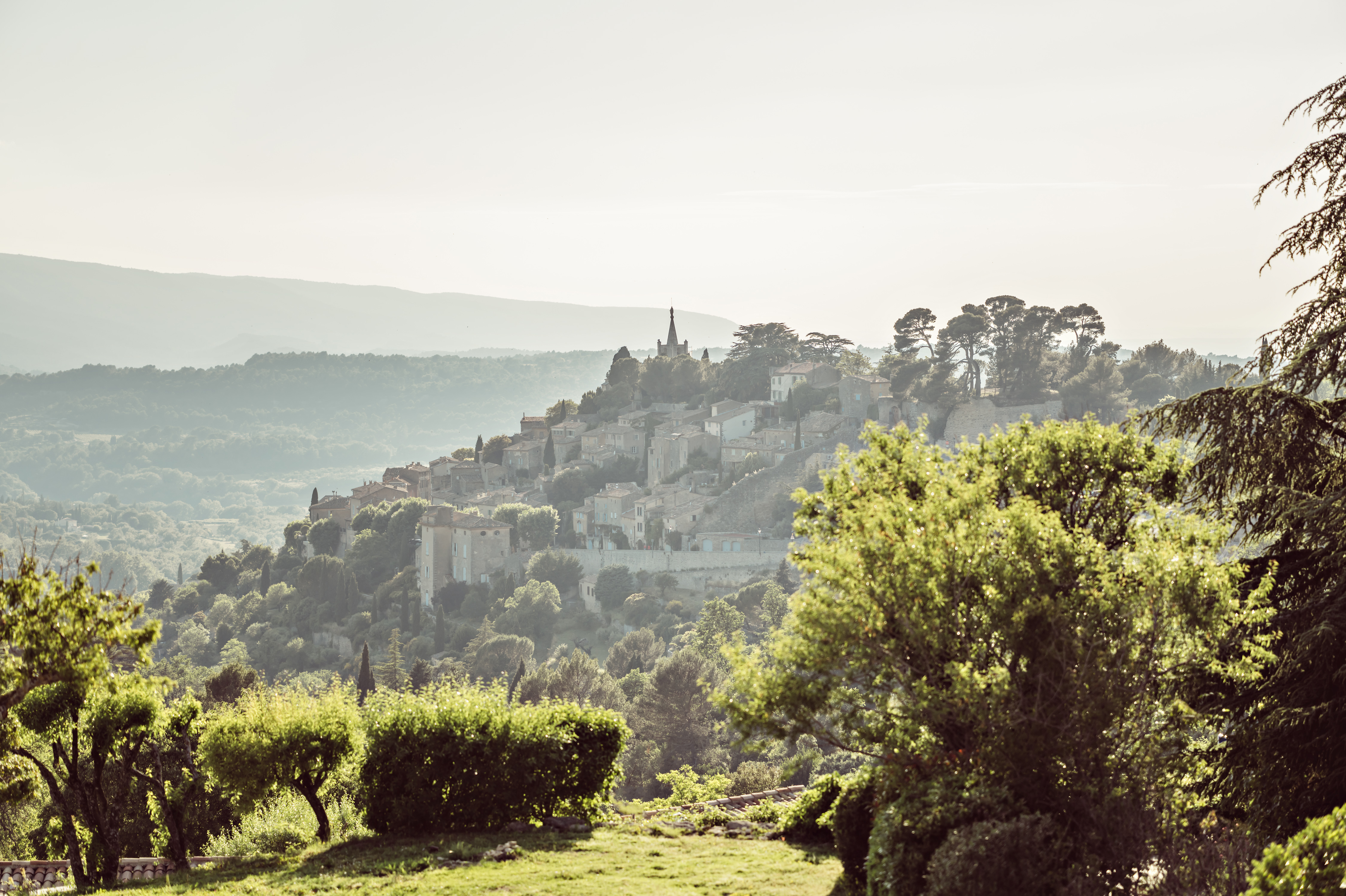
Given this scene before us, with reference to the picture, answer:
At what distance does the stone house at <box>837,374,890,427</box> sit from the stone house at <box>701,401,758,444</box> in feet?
25.4

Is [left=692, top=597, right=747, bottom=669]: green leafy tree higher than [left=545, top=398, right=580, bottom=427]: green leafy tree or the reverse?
the reverse

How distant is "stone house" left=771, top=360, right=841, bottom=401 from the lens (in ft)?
272

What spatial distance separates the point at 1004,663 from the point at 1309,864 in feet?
10.2

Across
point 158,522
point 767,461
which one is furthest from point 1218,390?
point 158,522

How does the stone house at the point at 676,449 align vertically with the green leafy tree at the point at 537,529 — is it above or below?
above

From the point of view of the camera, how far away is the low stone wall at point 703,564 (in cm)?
7006

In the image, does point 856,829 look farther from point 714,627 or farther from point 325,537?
point 325,537

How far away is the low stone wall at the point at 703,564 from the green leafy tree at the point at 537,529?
17.3 ft

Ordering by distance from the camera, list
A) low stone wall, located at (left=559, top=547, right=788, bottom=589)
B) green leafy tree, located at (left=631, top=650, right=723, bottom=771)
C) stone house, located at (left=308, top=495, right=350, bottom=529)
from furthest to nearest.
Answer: stone house, located at (left=308, top=495, right=350, bottom=529) < low stone wall, located at (left=559, top=547, right=788, bottom=589) < green leafy tree, located at (left=631, top=650, right=723, bottom=771)

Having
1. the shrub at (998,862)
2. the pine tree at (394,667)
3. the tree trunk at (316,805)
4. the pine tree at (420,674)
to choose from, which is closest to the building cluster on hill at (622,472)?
the pine tree at (394,667)

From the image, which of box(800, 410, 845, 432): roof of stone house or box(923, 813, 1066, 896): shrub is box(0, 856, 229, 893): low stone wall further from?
box(800, 410, 845, 432): roof of stone house

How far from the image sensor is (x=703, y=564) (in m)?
70.9

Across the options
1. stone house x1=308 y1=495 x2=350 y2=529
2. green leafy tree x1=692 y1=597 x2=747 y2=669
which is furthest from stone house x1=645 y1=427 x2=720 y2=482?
stone house x1=308 y1=495 x2=350 y2=529

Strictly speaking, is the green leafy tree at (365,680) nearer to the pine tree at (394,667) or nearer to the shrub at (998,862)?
the pine tree at (394,667)
